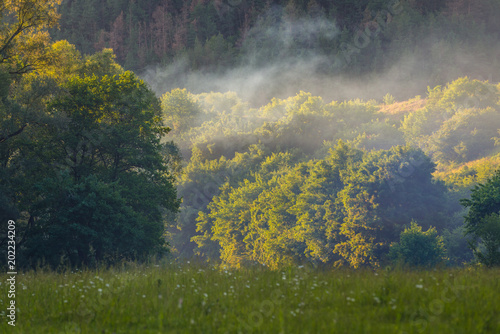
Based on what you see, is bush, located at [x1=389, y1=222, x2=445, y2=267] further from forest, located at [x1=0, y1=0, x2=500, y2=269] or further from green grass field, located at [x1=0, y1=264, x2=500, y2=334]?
green grass field, located at [x1=0, y1=264, x2=500, y2=334]

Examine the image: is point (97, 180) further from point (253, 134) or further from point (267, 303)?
point (253, 134)

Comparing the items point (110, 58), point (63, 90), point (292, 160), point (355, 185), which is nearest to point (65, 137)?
point (63, 90)

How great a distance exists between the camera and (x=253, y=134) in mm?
111938

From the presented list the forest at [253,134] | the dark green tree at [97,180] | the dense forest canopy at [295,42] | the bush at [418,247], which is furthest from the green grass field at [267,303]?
the dense forest canopy at [295,42]

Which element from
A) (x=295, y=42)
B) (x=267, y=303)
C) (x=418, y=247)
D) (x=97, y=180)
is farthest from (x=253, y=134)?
(x=267, y=303)

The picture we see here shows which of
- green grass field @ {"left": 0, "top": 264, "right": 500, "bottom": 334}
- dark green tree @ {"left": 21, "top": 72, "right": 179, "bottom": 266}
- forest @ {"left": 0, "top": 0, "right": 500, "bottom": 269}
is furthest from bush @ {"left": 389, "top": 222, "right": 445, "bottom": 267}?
green grass field @ {"left": 0, "top": 264, "right": 500, "bottom": 334}

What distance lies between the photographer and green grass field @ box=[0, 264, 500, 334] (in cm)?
636

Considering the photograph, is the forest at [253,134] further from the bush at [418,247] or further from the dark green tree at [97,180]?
the bush at [418,247]

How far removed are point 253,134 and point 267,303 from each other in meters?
105

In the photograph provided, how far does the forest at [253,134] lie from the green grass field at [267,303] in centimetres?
208

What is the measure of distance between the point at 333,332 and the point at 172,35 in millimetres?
186591

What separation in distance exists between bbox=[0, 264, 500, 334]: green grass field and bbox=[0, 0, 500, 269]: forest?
208 cm

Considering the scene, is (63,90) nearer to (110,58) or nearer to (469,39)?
(110,58)

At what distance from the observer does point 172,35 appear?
183 metres
